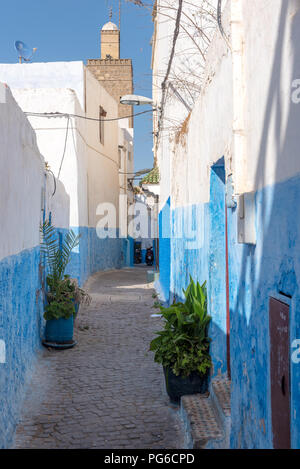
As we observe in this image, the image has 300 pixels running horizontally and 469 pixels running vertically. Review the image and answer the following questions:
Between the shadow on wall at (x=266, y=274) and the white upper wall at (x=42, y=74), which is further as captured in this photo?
the white upper wall at (x=42, y=74)

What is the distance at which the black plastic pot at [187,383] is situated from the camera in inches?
178

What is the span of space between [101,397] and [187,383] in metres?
1.08

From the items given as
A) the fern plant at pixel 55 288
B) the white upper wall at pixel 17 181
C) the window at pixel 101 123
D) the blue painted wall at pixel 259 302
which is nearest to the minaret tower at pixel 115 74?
the window at pixel 101 123

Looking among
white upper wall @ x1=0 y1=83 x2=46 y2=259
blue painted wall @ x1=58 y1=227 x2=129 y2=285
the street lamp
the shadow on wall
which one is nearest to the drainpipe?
the shadow on wall

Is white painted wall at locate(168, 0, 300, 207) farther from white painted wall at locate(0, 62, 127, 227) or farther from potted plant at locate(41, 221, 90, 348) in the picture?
white painted wall at locate(0, 62, 127, 227)

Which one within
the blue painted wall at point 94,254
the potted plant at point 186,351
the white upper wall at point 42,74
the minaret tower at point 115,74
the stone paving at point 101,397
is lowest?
the stone paving at point 101,397

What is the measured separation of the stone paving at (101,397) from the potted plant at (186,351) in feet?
1.12

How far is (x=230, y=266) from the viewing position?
3475 millimetres

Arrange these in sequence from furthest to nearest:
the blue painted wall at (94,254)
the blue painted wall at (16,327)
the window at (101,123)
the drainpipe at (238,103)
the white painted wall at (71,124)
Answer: the window at (101,123) → the blue painted wall at (94,254) → the white painted wall at (71,124) → the blue painted wall at (16,327) → the drainpipe at (238,103)

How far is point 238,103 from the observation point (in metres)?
2.96

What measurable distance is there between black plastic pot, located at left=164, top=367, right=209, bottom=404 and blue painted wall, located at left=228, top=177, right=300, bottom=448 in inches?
50.3

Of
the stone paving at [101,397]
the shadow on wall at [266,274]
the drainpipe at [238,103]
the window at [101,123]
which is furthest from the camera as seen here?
the window at [101,123]

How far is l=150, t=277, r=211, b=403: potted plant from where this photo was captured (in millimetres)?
4445

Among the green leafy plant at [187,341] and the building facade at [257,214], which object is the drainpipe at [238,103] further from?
the green leafy plant at [187,341]
